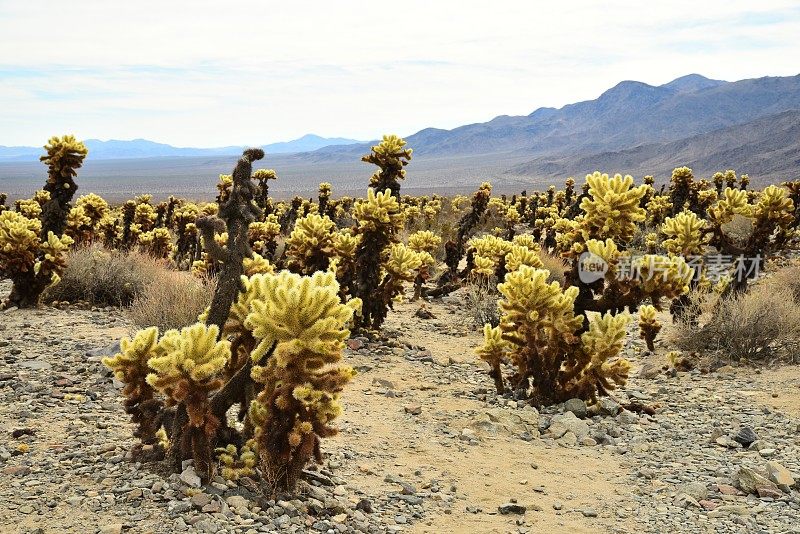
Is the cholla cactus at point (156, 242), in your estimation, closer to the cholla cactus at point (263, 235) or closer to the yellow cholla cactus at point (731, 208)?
the cholla cactus at point (263, 235)

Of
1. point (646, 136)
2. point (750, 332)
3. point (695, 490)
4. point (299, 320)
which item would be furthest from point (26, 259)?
point (646, 136)

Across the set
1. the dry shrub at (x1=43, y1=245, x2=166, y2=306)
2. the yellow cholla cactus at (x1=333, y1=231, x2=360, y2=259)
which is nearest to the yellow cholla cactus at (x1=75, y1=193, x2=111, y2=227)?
the dry shrub at (x1=43, y1=245, x2=166, y2=306)

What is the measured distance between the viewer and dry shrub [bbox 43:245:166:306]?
9586mm

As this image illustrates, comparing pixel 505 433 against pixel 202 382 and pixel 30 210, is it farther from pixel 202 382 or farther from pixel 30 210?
pixel 30 210

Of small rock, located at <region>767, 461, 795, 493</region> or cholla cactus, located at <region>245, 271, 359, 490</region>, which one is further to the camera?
small rock, located at <region>767, 461, 795, 493</region>

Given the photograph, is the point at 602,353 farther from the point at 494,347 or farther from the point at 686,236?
the point at 686,236

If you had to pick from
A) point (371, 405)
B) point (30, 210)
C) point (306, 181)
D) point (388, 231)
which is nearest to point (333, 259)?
point (388, 231)

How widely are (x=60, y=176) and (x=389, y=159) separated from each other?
4.81 m

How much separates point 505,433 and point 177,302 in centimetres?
380

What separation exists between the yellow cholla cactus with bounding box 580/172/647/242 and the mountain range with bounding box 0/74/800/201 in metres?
53.4

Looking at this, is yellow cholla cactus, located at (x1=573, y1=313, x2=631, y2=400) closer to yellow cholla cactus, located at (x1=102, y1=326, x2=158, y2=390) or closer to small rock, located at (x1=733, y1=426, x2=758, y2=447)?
small rock, located at (x1=733, y1=426, x2=758, y2=447)

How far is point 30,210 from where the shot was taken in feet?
39.0

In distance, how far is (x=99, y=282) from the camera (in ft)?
32.0

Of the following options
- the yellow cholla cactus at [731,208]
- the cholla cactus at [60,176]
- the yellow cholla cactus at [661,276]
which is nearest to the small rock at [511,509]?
the yellow cholla cactus at [661,276]
